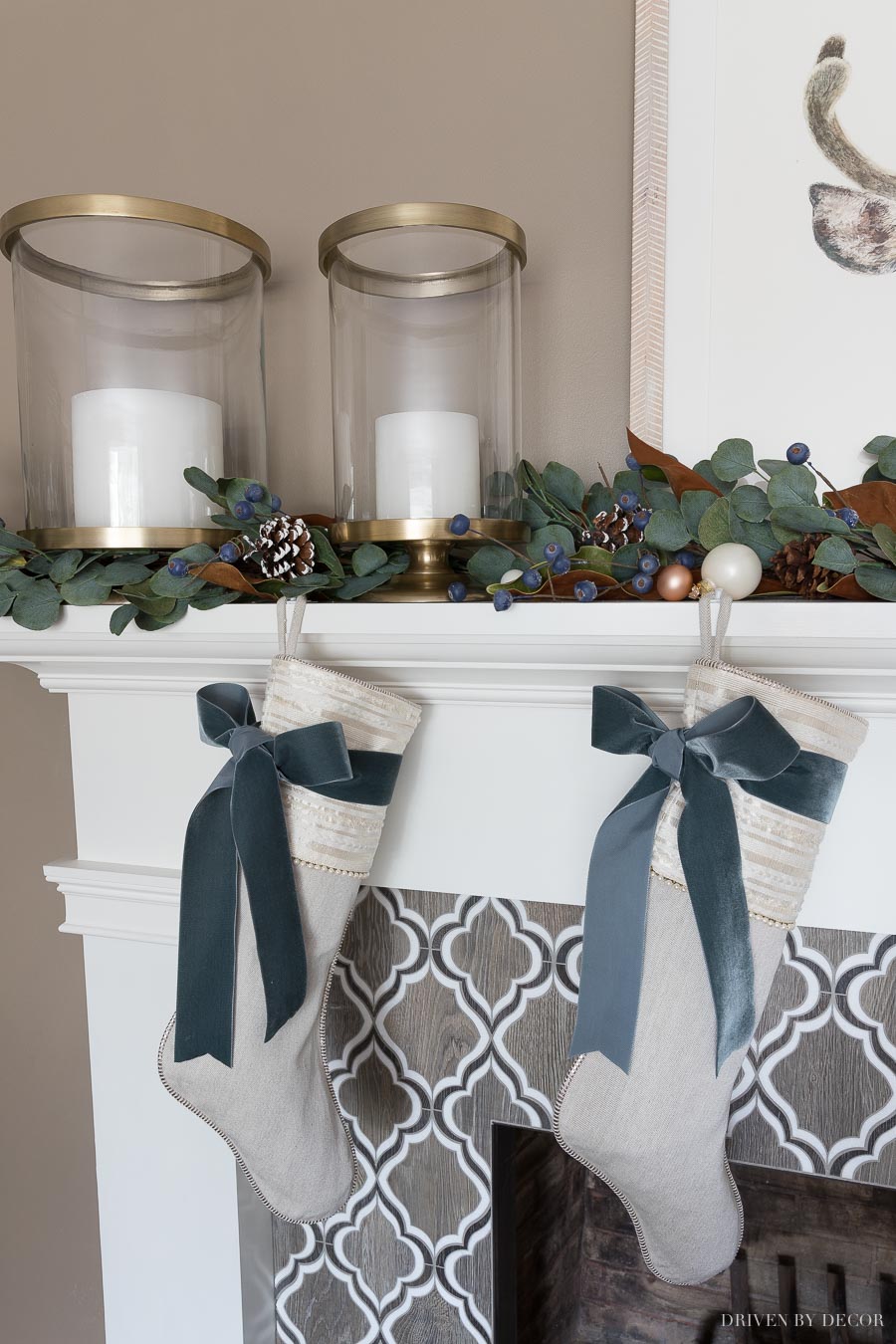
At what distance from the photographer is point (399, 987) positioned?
0.90m

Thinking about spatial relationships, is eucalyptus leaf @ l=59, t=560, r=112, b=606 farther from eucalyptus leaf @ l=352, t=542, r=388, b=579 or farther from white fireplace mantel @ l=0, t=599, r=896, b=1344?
eucalyptus leaf @ l=352, t=542, r=388, b=579

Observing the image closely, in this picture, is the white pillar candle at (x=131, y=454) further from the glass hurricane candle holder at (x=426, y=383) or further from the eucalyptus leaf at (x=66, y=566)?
the glass hurricane candle holder at (x=426, y=383)

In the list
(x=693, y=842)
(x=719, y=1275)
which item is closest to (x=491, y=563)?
(x=693, y=842)

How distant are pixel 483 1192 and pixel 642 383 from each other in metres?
0.76

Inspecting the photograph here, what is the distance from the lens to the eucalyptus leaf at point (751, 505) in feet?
2.13

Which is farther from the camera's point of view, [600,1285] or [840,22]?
[600,1285]

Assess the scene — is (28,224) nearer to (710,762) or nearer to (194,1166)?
(710,762)

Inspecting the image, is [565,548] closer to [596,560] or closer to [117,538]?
[596,560]

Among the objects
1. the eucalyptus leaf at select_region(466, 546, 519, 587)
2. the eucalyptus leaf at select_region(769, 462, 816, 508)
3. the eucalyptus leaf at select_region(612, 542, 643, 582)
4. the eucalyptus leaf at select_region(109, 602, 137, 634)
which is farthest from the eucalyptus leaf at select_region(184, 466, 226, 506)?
the eucalyptus leaf at select_region(769, 462, 816, 508)

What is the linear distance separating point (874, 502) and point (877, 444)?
0.32 feet

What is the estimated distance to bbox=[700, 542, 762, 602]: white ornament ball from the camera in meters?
0.61

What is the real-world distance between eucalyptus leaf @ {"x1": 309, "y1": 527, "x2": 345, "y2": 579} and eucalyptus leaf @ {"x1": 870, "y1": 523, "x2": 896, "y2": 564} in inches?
15.0

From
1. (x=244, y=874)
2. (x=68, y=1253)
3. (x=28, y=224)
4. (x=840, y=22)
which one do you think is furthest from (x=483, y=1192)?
(x=840, y=22)

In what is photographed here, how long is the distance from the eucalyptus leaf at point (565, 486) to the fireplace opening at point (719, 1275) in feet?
1.96
